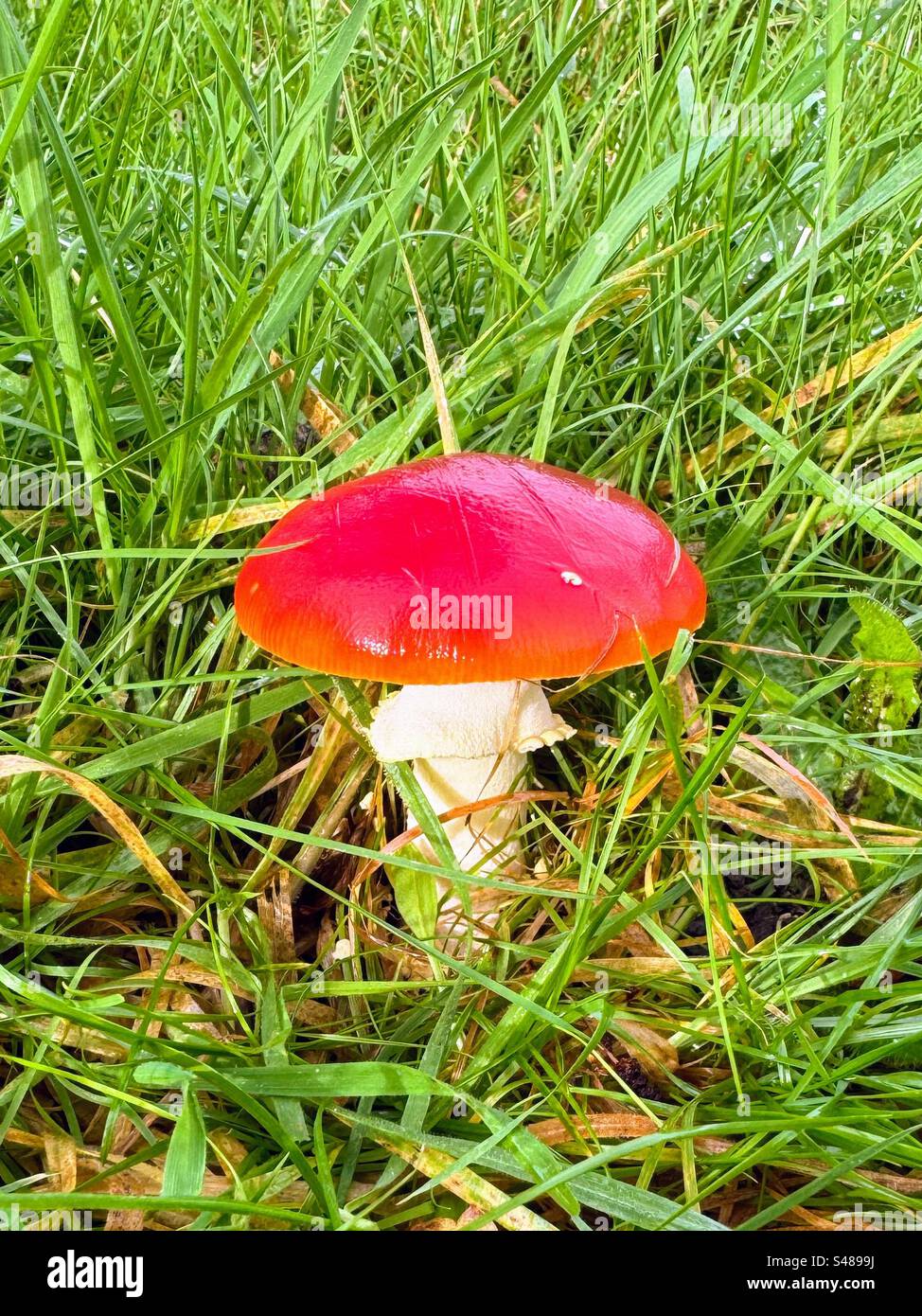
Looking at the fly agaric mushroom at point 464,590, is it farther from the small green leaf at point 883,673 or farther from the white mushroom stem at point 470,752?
the small green leaf at point 883,673

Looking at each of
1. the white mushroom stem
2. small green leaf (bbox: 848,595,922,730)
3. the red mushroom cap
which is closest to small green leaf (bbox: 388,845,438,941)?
the white mushroom stem

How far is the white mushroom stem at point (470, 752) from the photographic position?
73.2 inches

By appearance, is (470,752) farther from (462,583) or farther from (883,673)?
(883,673)

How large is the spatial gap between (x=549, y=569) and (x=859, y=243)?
181 centimetres

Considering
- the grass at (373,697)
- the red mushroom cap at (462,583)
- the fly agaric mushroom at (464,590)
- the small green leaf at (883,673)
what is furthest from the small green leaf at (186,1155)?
the small green leaf at (883,673)

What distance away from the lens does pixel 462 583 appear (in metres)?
→ 1.53

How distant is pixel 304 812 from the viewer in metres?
2.09

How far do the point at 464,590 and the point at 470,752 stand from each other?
1.48ft

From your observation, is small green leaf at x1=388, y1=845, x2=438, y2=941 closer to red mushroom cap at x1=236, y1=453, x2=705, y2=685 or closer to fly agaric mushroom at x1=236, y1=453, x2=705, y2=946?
fly agaric mushroom at x1=236, y1=453, x2=705, y2=946

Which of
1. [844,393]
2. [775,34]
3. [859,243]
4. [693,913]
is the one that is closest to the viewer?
[693,913]

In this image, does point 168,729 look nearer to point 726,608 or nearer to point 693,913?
point 693,913

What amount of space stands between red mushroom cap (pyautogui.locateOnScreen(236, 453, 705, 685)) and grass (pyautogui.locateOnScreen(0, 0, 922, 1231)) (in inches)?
5.8
